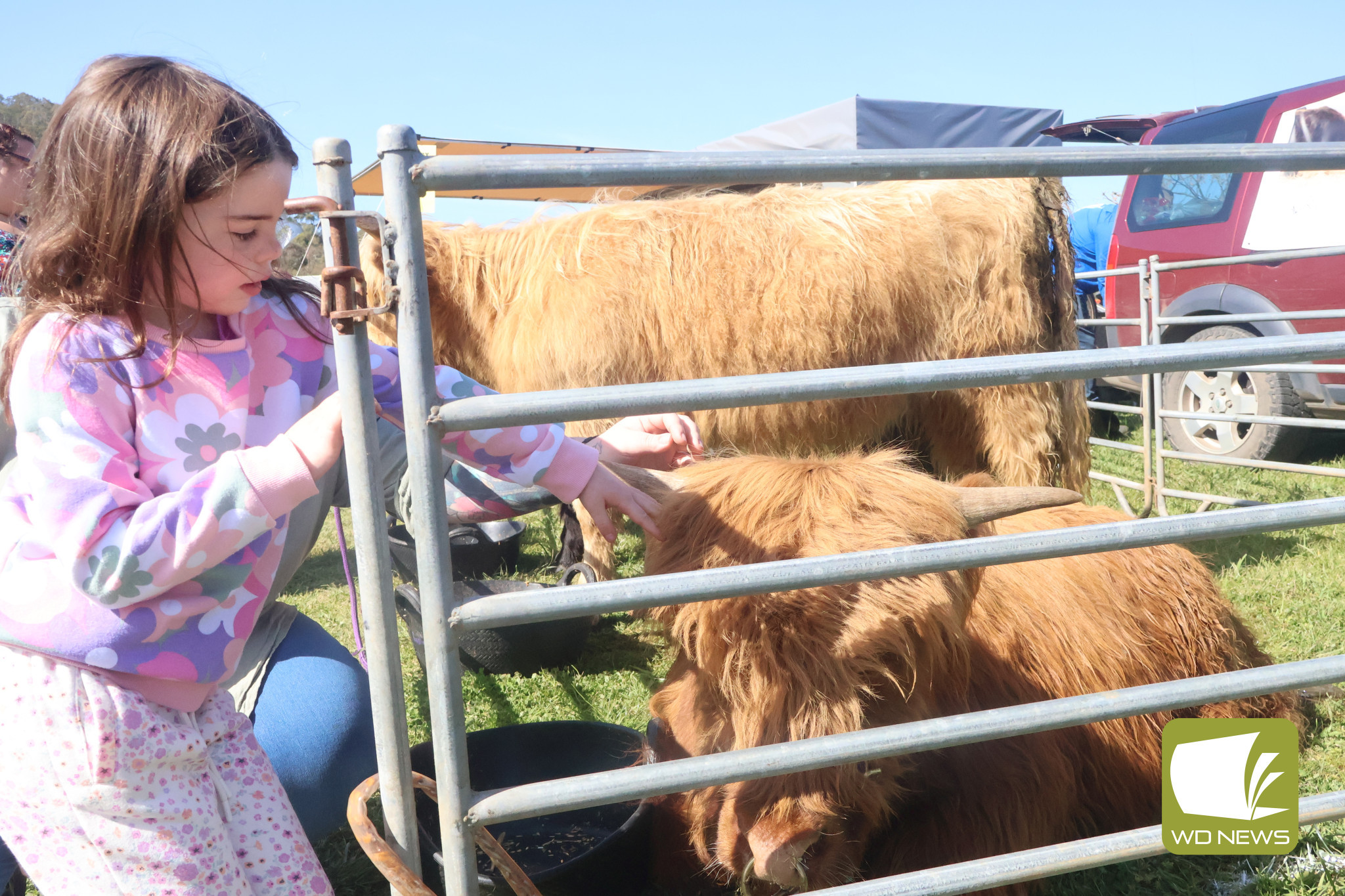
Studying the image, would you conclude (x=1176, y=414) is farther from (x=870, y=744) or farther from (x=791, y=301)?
(x=870, y=744)

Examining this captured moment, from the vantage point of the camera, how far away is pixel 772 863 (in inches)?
56.9

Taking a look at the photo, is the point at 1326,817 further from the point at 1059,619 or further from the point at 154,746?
the point at 154,746

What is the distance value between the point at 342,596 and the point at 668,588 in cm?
428

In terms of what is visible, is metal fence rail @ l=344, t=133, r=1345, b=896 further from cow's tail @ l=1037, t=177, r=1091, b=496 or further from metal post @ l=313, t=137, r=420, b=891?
cow's tail @ l=1037, t=177, r=1091, b=496

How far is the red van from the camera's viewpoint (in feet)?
18.7

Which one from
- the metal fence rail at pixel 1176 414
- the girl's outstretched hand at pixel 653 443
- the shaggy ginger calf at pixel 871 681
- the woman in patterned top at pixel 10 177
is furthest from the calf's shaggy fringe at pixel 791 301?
the girl's outstretched hand at pixel 653 443

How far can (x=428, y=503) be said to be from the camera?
3.89ft

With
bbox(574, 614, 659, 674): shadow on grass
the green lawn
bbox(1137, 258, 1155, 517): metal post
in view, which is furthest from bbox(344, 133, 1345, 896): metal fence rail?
bbox(1137, 258, 1155, 517): metal post

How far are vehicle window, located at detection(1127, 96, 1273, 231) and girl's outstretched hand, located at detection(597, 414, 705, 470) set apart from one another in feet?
17.8

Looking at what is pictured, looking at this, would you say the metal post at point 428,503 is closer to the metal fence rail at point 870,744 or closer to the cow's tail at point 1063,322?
the metal fence rail at point 870,744

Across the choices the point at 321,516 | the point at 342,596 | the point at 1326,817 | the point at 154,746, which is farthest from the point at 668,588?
the point at 342,596

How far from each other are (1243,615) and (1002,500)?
2.75 metres

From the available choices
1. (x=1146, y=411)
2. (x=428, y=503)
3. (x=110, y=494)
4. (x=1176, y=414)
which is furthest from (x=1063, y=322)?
(x=110, y=494)

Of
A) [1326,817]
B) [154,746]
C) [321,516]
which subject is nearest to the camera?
[154,746]
